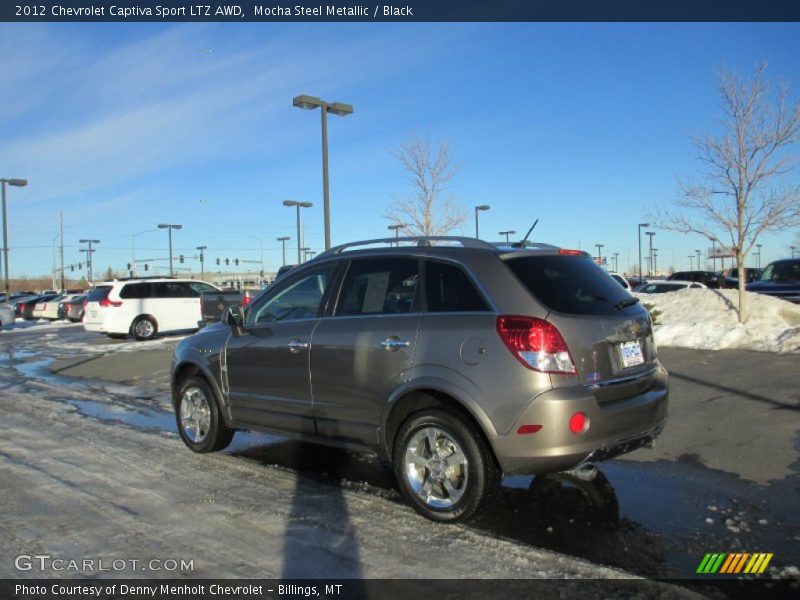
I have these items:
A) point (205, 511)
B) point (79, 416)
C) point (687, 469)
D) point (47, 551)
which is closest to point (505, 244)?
point (687, 469)

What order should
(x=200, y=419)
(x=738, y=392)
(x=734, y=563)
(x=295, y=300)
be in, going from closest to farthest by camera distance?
(x=734, y=563)
(x=295, y=300)
(x=200, y=419)
(x=738, y=392)

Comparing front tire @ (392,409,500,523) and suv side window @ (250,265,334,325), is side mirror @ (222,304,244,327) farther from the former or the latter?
front tire @ (392,409,500,523)

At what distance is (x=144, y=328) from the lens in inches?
749

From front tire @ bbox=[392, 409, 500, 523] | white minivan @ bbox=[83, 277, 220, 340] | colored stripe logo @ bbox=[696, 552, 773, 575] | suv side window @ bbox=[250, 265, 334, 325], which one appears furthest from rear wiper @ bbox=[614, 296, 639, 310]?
white minivan @ bbox=[83, 277, 220, 340]

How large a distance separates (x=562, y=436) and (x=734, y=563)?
3.68 ft

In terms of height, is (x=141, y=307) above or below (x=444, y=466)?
above

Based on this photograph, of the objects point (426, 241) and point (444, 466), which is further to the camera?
point (426, 241)

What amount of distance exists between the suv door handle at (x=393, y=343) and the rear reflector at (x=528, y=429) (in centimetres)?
95

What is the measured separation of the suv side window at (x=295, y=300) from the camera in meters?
5.36

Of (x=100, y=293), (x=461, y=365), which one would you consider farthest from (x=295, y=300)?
(x=100, y=293)

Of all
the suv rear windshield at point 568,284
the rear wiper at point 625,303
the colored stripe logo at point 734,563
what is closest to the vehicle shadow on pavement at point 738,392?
the rear wiper at point 625,303

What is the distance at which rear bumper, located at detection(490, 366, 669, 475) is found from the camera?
390 cm

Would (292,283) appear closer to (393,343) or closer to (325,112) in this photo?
(393,343)

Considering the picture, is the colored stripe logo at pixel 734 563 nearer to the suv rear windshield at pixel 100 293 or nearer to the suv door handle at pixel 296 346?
the suv door handle at pixel 296 346
